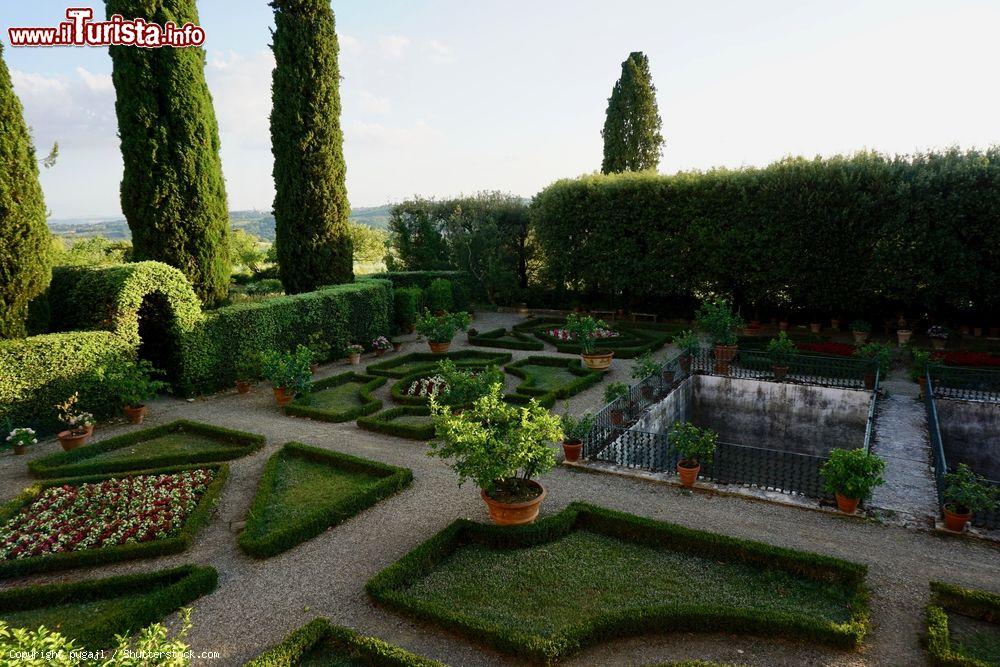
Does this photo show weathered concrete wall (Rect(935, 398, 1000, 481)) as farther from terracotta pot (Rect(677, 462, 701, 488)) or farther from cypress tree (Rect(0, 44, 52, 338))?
cypress tree (Rect(0, 44, 52, 338))

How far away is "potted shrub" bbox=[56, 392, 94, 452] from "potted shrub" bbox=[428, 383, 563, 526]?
8.92 meters

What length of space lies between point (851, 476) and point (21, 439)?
16301 millimetres

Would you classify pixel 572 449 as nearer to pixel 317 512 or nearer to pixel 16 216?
pixel 317 512

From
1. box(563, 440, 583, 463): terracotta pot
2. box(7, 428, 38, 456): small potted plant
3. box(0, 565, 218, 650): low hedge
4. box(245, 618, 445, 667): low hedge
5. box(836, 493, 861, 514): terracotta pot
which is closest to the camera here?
box(245, 618, 445, 667): low hedge

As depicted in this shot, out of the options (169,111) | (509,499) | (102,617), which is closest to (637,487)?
(509,499)

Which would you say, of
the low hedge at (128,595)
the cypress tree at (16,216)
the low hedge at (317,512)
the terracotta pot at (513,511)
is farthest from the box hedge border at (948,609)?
the cypress tree at (16,216)

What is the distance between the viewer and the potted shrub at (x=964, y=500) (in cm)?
827

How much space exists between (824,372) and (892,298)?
20.2ft

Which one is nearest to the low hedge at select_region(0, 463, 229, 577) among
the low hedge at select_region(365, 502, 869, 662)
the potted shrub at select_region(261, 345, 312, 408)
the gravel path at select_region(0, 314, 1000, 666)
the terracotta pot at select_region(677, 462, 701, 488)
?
the gravel path at select_region(0, 314, 1000, 666)

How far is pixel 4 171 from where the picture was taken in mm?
13320

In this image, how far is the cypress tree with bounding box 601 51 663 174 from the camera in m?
31.8

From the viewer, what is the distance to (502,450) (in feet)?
27.2

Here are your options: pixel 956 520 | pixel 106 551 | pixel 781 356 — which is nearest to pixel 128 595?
pixel 106 551

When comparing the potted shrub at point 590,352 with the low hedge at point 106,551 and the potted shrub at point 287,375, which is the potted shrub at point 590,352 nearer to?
the potted shrub at point 287,375
